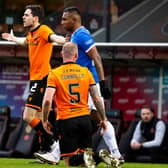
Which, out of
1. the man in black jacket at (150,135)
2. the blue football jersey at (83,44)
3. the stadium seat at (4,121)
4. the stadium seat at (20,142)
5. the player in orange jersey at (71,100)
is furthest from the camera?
the stadium seat at (4,121)

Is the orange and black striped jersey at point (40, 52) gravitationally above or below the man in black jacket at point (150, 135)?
above

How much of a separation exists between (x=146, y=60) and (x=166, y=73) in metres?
0.76

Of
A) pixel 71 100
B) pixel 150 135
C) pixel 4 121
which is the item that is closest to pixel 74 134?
pixel 71 100

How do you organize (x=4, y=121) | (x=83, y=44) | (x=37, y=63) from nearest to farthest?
(x=83, y=44) < (x=37, y=63) < (x=4, y=121)

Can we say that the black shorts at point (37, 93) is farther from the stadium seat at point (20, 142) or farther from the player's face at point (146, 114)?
the stadium seat at point (20, 142)

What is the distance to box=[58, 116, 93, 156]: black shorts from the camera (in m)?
10.4

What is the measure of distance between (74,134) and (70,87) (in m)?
0.56

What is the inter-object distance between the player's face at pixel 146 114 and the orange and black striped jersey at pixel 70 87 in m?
6.04

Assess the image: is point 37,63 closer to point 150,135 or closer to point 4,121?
point 150,135

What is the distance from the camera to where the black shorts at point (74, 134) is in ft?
34.2

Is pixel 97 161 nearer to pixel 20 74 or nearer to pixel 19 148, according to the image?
pixel 19 148

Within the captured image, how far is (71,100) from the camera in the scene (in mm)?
10523

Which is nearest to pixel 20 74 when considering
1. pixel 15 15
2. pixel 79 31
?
pixel 15 15

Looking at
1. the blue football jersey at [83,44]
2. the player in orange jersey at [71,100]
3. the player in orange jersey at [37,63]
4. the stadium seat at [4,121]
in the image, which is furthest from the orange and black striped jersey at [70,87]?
the stadium seat at [4,121]
